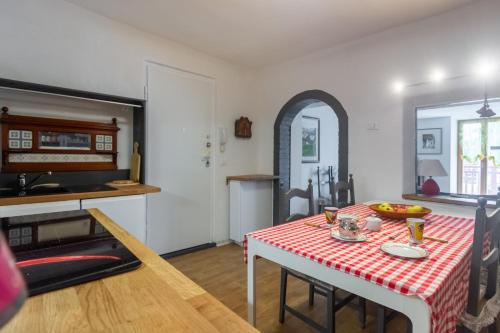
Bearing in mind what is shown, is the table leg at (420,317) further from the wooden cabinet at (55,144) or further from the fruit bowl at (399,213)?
the wooden cabinet at (55,144)

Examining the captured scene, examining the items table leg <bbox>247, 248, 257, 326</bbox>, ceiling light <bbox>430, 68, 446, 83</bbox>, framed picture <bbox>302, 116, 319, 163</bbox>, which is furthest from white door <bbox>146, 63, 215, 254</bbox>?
ceiling light <bbox>430, 68, 446, 83</bbox>

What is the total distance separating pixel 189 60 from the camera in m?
3.28

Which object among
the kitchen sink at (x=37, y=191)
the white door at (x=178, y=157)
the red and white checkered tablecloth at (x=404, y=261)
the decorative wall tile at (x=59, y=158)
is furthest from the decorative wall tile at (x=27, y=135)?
the red and white checkered tablecloth at (x=404, y=261)

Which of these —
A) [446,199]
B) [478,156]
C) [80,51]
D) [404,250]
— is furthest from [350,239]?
[478,156]

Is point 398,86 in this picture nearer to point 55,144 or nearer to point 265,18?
point 265,18

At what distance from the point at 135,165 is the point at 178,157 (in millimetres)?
531

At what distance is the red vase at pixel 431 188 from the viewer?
8.48 ft

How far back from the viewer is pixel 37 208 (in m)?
1.93

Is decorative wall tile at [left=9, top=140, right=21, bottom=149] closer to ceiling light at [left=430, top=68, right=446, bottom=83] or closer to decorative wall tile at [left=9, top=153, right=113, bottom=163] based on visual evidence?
decorative wall tile at [left=9, top=153, right=113, bottom=163]

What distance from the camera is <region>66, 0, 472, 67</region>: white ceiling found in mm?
2330

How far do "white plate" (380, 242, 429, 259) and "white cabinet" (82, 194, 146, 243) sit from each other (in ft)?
6.53

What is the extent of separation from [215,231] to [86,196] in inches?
70.7

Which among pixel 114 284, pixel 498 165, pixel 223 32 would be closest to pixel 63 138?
pixel 223 32

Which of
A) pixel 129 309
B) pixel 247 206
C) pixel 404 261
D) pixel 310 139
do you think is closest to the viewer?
pixel 129 309
